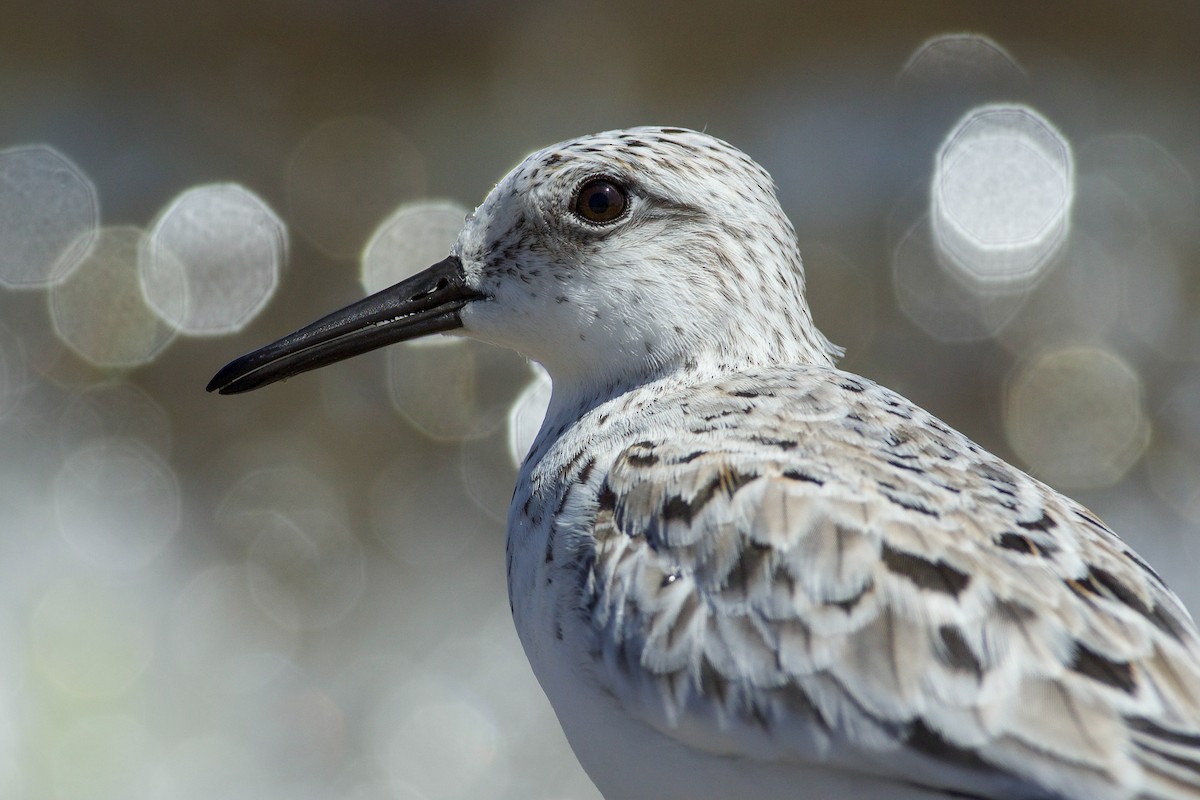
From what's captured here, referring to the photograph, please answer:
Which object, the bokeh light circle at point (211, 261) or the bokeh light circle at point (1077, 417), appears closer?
the bokeh light circle at point (211, 261)

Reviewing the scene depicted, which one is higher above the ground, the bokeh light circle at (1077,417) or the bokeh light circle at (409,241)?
the bokeh light circle at (409,241)

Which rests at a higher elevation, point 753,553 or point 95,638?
point 753,553

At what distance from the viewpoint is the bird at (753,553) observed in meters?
1.85

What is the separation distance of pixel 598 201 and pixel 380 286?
12.5 feet

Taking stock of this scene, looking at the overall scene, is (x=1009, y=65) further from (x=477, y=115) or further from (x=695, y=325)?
(x=695, y=325)

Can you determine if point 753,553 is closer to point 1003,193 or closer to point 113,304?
point 1003,193

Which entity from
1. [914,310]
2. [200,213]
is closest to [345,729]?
[200,213]

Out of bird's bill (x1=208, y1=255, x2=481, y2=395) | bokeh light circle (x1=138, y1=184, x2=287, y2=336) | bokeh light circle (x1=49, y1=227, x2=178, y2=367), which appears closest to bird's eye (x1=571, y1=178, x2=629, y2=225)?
bird's bill (x1=208, y1=255, x2=481, y2=395)

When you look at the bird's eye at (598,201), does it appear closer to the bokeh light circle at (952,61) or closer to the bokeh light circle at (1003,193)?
the bokeh light circle at (1003,193)

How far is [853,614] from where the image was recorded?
193cm

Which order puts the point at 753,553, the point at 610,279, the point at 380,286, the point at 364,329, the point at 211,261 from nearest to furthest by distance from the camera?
the point at 753,553 → the point at 610,279 → the point at 364,329 → the point at 380,286 → the point at 211,261

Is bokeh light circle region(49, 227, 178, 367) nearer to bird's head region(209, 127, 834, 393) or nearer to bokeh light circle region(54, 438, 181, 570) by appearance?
bokeh light circle region(54, 438, 181, 570)

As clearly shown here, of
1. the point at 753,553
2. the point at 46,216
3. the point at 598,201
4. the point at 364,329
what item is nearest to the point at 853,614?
the point at 753,553

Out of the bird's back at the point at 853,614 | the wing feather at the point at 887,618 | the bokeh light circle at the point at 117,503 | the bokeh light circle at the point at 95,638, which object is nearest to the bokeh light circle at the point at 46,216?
the bokeh light circle at the point at 117,503
